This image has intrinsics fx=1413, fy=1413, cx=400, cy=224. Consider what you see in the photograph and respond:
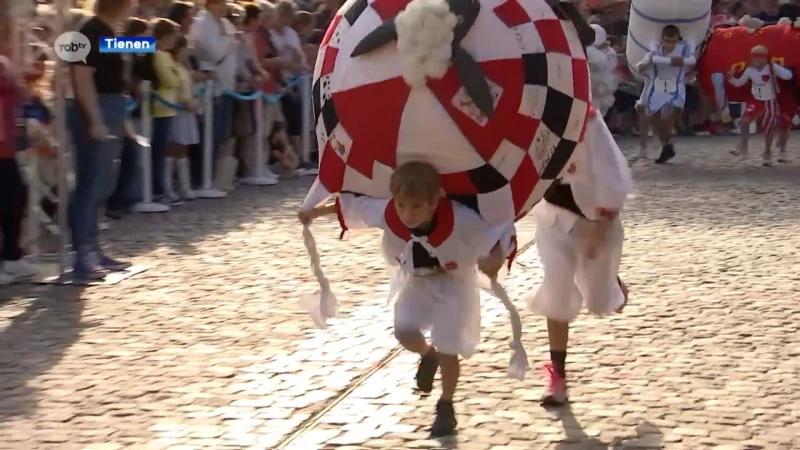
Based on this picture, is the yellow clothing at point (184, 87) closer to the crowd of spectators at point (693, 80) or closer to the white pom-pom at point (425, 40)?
the white pom-pom at point (425, 40)

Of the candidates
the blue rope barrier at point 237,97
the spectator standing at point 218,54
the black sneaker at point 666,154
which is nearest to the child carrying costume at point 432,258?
the blue rope barrier at point 237,97

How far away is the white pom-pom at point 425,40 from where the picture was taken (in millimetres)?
4922

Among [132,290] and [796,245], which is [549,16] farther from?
[796,245]

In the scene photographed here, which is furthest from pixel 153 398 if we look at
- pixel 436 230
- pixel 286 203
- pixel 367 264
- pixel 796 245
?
pixel 286 203

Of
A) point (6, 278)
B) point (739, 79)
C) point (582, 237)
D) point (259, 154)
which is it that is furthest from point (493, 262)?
point (739, 79)

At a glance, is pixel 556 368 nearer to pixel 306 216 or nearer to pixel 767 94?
pixel 306 216

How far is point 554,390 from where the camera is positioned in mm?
6246

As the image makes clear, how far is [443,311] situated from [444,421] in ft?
1.56

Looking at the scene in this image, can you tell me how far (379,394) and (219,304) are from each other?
7.82 ft

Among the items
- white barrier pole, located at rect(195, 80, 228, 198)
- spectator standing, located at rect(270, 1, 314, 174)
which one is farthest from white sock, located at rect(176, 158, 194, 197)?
spectator standing, located at rect(270, 1, 314, 174)

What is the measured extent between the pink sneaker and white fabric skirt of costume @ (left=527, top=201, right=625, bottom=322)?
0.25 m

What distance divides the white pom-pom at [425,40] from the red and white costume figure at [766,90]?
12972 mm

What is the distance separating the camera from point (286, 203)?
13422 mm
